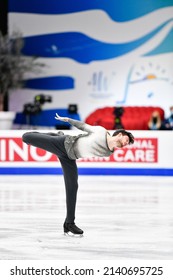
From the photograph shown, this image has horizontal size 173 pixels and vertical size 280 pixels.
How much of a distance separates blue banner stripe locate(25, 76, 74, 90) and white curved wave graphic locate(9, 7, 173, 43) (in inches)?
37.9

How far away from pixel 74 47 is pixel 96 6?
949 mm

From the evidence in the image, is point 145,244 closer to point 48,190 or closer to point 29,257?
point 29,257

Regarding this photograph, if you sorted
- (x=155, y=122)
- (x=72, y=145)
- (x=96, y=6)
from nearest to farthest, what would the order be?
(x=72, y=145) → (x=155, y=122) → (x=96, y=6)

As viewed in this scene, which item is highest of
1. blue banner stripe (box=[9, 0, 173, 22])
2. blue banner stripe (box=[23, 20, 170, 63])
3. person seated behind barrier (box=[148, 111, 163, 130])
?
blue banner stripe (box=[9, 0, 173, 22])

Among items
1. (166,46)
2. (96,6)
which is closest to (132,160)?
(166,46)

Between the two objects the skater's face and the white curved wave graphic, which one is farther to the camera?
the white curved wave graphic

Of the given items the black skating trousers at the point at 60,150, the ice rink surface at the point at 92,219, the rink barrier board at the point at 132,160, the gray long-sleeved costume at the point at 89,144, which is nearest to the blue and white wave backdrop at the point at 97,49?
the rink barrier board at the point at 132,160

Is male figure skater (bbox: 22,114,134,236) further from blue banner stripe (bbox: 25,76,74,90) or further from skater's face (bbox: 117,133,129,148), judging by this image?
blue banner stripe (bbox: 25,76,74,90)

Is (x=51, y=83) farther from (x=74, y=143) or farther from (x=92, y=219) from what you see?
(x=74, y=143)

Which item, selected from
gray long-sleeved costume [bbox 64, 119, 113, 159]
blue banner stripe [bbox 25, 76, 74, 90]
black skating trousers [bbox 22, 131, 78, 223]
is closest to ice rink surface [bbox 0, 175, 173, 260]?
black skating trousers [bbox 22, 131, 78, 223]

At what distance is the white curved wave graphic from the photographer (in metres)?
13.3

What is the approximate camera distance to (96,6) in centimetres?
1333

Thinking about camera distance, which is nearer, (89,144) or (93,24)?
(89,144)

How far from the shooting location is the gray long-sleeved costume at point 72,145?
4.49 meters
